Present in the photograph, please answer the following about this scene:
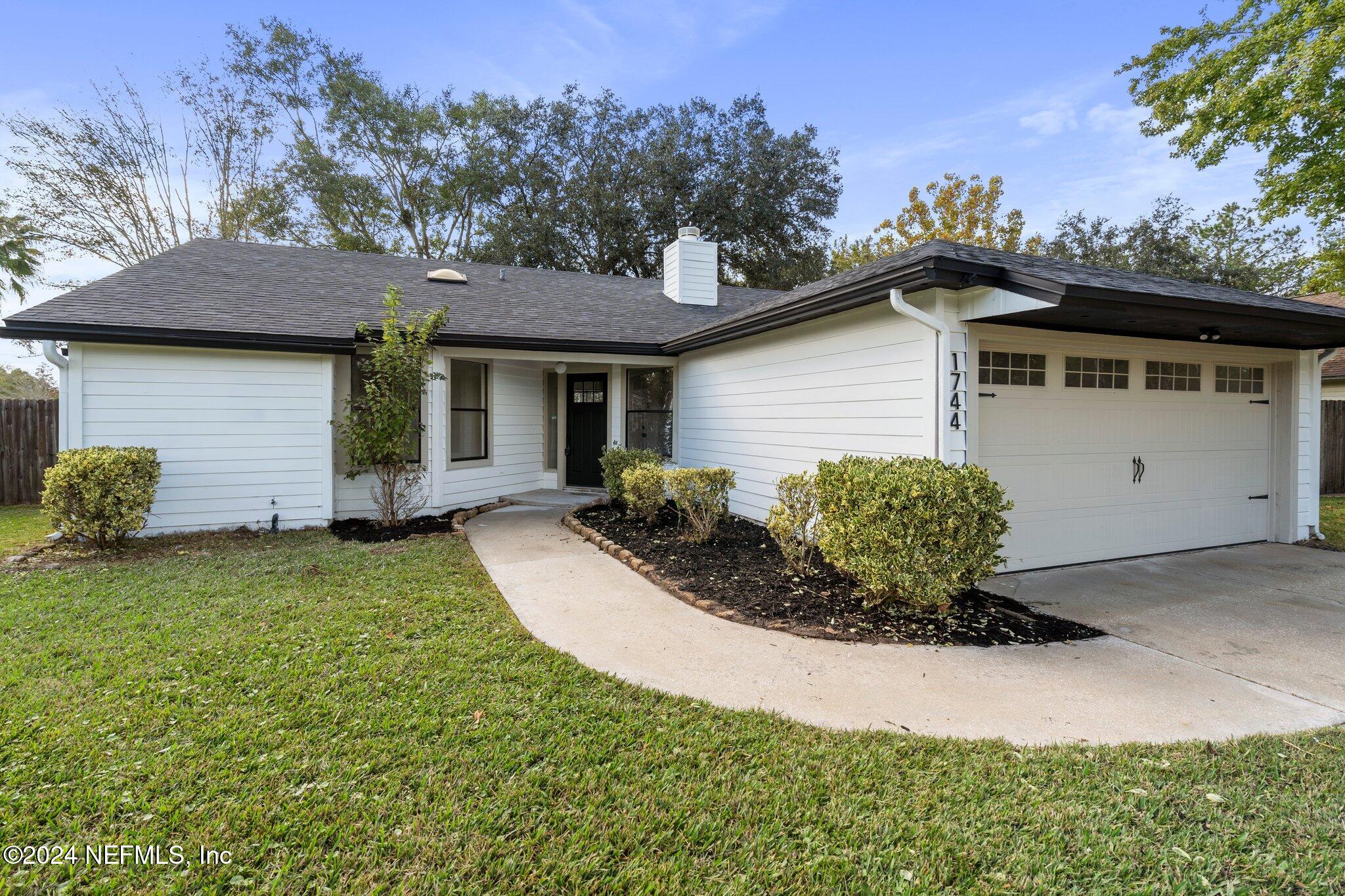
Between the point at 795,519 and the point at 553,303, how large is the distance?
21.5 feet

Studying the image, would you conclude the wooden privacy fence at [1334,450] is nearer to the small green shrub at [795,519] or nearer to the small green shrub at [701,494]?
the small green shrub at [795,519]

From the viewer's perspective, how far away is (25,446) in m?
9.27

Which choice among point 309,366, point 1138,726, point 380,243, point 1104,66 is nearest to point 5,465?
point 309,366

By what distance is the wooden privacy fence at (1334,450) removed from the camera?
435 inches

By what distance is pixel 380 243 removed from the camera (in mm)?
19594

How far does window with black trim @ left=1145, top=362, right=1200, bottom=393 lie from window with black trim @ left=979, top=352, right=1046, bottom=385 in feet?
5.31

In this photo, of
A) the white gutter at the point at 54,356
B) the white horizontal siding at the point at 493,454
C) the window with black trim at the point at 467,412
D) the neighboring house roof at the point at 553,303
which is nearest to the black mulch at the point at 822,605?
the neighboring house roof at the point at 553,303

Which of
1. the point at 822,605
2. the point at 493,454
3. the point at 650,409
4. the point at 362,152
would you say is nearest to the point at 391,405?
the point at 493,454

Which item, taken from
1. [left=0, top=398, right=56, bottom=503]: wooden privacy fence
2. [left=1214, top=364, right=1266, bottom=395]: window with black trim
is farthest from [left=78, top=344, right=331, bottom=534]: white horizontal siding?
[left=1214, top=364, right=1266, bottom=395]: window with black trim

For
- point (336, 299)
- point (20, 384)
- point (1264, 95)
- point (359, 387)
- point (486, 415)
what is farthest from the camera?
point (20, 384)

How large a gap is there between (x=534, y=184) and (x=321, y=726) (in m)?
20.2

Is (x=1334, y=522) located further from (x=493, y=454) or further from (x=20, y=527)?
(x=20, y=527)

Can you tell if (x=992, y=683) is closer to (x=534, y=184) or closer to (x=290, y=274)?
(x=290, y=274)

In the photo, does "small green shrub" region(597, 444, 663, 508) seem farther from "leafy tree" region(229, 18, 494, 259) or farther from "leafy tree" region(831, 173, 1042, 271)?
"leafy tree" region(831, 173, 1042, 271)
